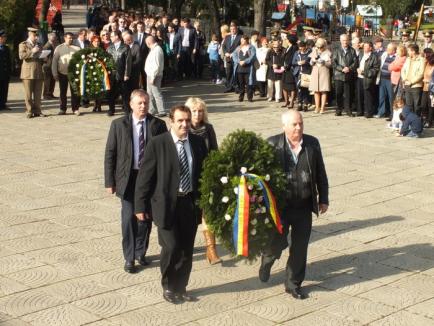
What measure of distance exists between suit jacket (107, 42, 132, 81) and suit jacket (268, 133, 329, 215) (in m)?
10.8

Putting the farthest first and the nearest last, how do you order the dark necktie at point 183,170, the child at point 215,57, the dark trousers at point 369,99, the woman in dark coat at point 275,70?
the child at point 215,57 → the woman in dark coat at point 275,70 → the dark trousers at point 369,99 → the dark necktie at point 183,170

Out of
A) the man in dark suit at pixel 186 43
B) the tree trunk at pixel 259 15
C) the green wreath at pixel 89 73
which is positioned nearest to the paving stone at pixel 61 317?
the green wreath at pixel 89 73

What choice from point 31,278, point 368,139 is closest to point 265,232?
point 31,278

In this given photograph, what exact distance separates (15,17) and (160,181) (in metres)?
17.3

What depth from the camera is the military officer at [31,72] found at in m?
18.1

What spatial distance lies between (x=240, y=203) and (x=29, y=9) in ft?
59.1

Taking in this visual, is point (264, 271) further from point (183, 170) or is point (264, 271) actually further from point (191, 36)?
point (191, 36)

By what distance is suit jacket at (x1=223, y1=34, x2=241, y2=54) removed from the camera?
74.7 feet

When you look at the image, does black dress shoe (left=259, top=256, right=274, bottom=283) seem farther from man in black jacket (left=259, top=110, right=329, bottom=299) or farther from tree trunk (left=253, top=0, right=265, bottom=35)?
tree trunk (left=253, top=0, right=265, bottom=35)

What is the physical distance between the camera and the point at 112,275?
8516 millimetres

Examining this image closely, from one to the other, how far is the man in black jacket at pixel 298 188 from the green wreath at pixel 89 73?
1069cm

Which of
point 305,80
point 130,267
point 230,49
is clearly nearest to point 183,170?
point 130,267

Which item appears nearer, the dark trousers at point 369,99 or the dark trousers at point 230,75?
the dark trousers at point 369,99

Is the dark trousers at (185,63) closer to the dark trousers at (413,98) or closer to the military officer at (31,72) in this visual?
the military officer at (31,72)
